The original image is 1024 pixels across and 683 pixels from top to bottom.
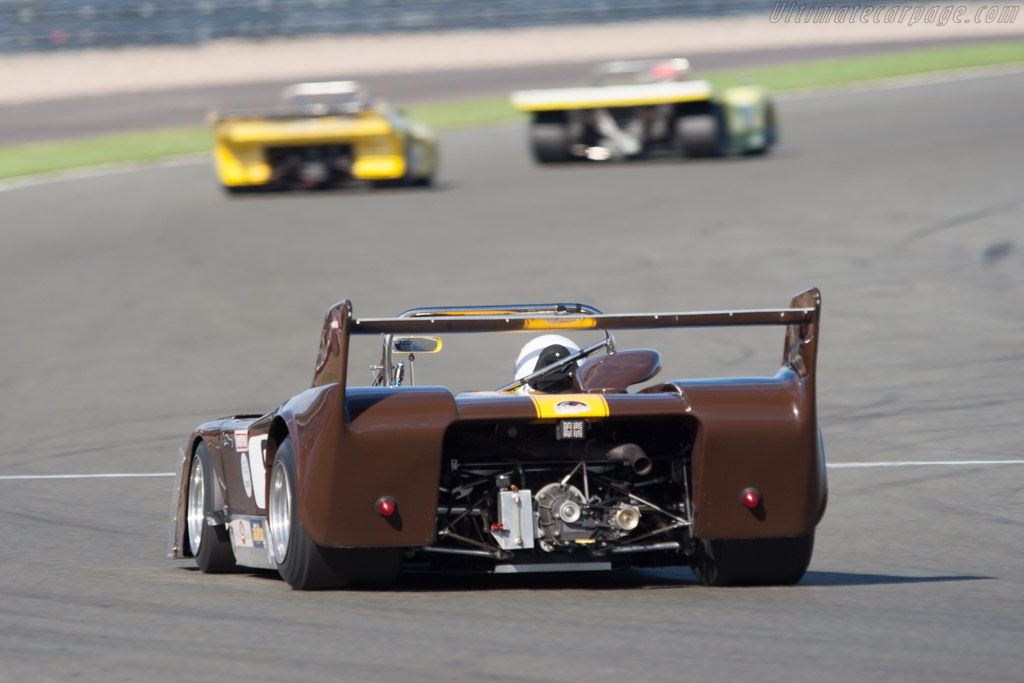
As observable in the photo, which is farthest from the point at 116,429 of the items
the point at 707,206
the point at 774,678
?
the point at 707,206

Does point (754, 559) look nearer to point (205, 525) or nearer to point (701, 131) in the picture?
point (205, 525)

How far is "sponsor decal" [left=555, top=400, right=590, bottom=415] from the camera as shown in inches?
225

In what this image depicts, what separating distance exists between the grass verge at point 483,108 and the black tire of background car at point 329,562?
A: 18909 millimetres

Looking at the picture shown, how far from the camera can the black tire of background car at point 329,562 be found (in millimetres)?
5770

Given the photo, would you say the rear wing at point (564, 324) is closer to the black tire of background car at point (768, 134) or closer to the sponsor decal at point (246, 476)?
the sponsor decal at point (246, 476)

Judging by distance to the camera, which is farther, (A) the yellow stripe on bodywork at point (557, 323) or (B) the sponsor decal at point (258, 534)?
Answer: (B) the sponsor decal at point (258, 534)

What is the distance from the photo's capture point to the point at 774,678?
14.4 feet

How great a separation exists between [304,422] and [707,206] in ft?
49.2

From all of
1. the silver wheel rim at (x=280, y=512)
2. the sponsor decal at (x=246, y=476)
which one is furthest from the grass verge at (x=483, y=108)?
the silver wheel rim at (x=280, y=512)

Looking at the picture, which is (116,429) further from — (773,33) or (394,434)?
(773,33)

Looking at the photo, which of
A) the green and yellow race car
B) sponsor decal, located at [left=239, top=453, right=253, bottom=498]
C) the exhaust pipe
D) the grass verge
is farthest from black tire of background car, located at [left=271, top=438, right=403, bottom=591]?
the grass verge

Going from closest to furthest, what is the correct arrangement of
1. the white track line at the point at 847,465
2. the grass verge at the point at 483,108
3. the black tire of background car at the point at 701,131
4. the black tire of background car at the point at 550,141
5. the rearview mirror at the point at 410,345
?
the rearview mirror at the point at 410,345 → the white track line at the point at 847,465 → the black tire of background car at the point at 701,131 → the black tire of background car at the point at 550,141 → the grass verge at the point at 483,108

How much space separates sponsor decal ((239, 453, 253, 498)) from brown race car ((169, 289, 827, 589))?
29 centimetres

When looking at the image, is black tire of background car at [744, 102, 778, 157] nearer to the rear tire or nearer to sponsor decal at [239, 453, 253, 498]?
the rear tire
